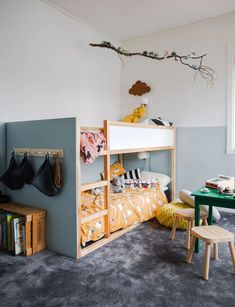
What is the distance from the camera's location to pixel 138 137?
119 inches

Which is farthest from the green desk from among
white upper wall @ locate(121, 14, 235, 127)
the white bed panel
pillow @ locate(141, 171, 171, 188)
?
white upper wall @ locate(121, 14, 235, 127)

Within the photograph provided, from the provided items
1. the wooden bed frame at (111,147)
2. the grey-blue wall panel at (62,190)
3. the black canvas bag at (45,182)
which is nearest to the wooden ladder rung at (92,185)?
the wooden bed frame at (111,147)

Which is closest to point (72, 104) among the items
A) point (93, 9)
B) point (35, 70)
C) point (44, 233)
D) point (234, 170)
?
point (35, 70)

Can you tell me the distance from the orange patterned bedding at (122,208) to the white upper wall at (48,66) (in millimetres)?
1250

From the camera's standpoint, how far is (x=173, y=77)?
396 cm

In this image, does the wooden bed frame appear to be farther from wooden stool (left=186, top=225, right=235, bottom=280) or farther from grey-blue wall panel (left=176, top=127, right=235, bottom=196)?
wooden stool (left=186, top=225, right=235, bottom=280)

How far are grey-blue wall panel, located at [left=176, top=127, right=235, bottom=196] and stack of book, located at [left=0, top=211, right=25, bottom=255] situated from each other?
2.43 m

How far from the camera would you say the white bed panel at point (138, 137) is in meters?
2.66

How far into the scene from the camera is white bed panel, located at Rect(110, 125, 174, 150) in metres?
2.66

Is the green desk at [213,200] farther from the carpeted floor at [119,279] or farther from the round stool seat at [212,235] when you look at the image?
the carpeted floor at [119,279]

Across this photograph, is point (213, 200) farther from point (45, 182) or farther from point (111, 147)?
point (45, 182)

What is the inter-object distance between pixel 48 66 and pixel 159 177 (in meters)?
2.12

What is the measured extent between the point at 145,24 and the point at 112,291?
11.4ft

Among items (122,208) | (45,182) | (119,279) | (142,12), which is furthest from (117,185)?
(142,12)
